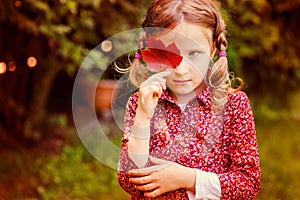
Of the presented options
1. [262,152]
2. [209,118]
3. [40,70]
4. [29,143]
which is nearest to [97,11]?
[40,70]

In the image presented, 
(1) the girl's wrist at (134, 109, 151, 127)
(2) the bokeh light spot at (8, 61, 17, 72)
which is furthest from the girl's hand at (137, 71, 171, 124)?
(2) the bokeh light spot at (8, 61, 17, 72)

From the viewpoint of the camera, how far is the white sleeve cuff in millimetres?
1648

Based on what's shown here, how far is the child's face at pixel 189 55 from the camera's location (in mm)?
1626

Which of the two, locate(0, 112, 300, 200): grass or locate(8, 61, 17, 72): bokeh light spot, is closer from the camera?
locate(0, 112, 300, 200): grass

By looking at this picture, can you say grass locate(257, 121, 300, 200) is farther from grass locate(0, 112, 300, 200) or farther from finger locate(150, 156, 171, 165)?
finger locate(150, 156, 171, 165)

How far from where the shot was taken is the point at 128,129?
167cm

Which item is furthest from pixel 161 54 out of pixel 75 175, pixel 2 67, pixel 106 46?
pixel 2 67

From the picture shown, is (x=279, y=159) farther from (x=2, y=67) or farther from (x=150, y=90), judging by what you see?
(x=150, y=90)

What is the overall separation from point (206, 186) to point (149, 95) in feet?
1.14

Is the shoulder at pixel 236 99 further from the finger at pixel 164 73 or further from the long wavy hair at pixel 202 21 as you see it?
the finger at pixel 164 73

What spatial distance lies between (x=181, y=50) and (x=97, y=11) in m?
2.50

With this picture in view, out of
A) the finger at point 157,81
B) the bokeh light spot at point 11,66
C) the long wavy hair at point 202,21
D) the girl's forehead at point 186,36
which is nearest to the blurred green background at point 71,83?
the bokeh light spot at point 11,66

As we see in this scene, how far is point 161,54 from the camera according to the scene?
1.58 metres

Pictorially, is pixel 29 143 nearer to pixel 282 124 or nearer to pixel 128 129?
pixel 282 124
